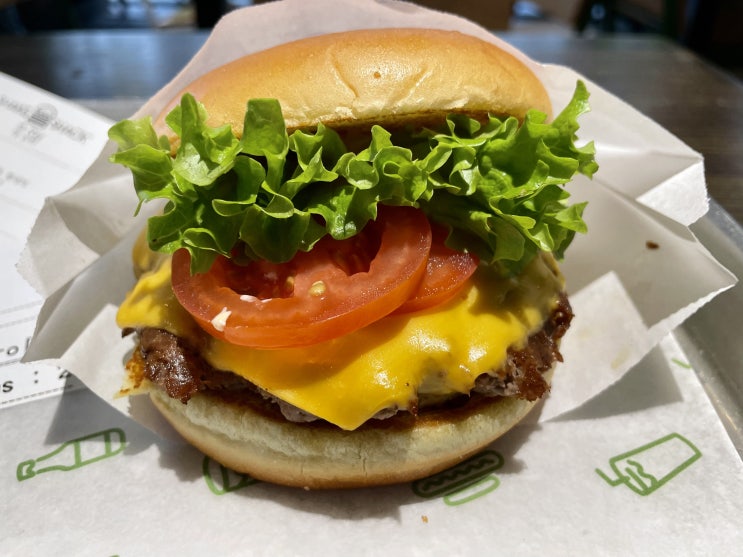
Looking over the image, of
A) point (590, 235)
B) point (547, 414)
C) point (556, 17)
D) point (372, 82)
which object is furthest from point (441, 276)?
point (556, 17)

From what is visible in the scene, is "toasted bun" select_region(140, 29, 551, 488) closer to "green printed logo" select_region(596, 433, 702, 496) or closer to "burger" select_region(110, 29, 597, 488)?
"burger" select_region(110, 29, 597, 488)

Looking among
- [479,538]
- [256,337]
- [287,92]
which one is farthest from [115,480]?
[287,92]

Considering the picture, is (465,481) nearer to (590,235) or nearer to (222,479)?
(222,479)

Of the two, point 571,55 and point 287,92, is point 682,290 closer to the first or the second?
point 287,92

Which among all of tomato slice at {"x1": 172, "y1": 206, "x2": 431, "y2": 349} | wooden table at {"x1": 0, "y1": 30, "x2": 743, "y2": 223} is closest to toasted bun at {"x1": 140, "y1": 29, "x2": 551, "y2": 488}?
tomato slice at {"x1": 172, "y1": 206, "x2": 431, "y2": 349}

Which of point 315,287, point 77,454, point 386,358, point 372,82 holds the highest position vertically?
point 372,82
